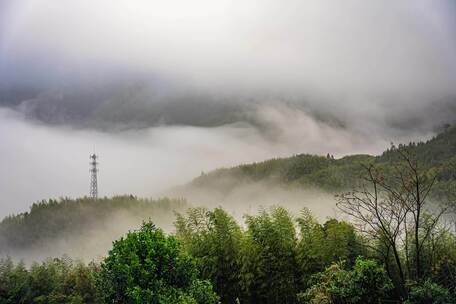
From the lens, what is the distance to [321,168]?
6142 inches

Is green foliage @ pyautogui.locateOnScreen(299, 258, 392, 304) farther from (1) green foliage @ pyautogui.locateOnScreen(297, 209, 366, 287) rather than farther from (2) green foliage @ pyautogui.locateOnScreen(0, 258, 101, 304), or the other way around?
(2) green foliage @ pyautogui.locateOnScreen(0, 258, 101, 304)

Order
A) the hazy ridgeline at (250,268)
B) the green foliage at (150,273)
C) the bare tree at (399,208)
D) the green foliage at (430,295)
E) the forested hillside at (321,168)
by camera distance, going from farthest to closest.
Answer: the forested hillside at (321,168)
the green foliage at (150,273)
the hazy ridgeline at (250,268)
the bare tree at (399,208)
the green foliage at (430,295)

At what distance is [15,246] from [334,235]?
99028 millimetres

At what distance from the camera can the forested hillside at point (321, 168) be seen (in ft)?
447

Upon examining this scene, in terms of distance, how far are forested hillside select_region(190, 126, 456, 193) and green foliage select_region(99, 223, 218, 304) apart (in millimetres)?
101652

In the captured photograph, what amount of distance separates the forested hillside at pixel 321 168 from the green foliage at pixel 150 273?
4002 inches

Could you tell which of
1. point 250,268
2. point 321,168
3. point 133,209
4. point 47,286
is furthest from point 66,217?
point 250,268

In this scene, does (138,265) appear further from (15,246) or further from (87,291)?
(15,246)

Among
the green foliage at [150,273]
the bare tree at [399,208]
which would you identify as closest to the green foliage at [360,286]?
the bare tree at [399,208]

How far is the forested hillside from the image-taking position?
136 m

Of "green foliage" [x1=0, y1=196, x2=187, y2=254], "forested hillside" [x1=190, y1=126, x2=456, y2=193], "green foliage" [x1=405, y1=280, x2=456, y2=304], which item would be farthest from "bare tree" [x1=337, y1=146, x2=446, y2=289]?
"forested hillside" [x1=190, y1=126, x2=456, y2=193]

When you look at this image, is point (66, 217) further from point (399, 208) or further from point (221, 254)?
point (399, 208)

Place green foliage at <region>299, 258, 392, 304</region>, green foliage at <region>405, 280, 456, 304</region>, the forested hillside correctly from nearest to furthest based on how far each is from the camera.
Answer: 1. green foliage at <region>405, 280, 456, 304</region>
2. green foliage at <region>299, 258, 392, 304</region>
3. the forested hillside

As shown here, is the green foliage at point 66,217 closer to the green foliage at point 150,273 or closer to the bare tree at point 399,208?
the green foliage at point 150,273
